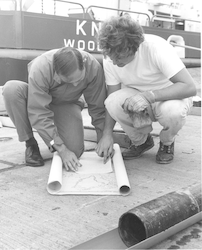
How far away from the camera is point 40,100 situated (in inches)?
92.7

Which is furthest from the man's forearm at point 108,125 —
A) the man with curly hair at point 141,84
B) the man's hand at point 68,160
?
the man's hand at point 68,160

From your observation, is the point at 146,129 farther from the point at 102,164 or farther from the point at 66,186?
the point at 66,186

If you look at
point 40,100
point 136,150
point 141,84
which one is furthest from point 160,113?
point 40,100

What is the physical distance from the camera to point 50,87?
2434 mm

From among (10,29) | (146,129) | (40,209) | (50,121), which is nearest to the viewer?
(40,209)

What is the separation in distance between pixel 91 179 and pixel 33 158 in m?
0.56

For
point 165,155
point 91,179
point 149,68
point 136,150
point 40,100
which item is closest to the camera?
point 91,179

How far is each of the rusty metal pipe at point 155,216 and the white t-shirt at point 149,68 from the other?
0.95 meters

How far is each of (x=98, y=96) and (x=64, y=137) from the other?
381 millimetres

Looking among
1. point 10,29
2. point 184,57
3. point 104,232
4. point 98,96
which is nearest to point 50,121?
point 98,96

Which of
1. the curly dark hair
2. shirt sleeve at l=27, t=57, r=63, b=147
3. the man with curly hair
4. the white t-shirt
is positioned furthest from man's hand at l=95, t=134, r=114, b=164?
the curly dark hair

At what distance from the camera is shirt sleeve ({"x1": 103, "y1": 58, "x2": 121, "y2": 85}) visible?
2531 millimetres

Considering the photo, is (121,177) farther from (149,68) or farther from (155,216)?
(149,68)

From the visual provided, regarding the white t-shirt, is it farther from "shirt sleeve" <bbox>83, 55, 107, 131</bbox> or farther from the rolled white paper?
the rolled white paper
